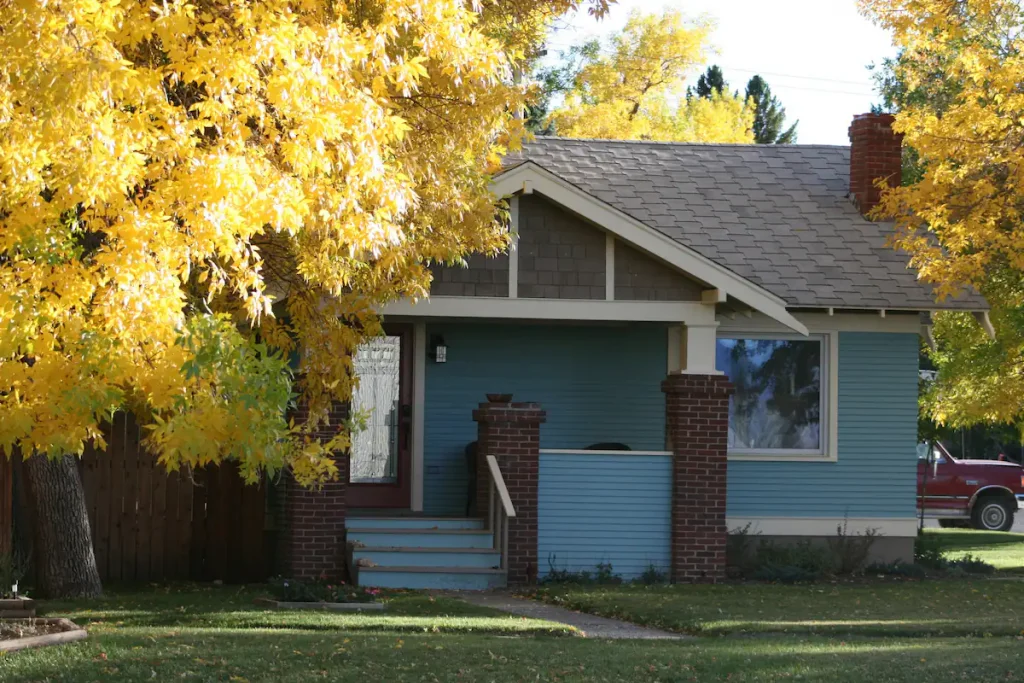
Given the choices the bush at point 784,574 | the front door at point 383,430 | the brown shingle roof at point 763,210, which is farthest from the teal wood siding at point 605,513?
the brown shingle roof at point 763,210

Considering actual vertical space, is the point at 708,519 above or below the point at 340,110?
below

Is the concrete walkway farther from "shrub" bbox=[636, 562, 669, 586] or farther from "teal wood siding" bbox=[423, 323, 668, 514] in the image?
"teal wood siding" bbox=[423, 323, 668, 514]

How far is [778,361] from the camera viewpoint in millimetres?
16172

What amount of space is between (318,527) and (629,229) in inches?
175

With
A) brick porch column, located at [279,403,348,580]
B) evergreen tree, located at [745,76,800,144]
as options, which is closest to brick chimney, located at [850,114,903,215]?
brick porch column, located at [279,403,348,580]

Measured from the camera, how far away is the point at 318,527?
1375 cm

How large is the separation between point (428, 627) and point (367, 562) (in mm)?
2937

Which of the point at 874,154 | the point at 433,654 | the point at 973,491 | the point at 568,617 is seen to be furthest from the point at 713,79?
the point at 433,654

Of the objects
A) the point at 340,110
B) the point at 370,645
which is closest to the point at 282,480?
the point at 370,645

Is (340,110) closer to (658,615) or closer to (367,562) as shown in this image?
(658,615)

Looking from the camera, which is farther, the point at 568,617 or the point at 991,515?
the point at 991,515

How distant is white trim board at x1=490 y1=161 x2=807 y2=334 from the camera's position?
14.1 meters

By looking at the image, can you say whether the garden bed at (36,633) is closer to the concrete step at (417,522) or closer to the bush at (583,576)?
the concrete step at (417,522)

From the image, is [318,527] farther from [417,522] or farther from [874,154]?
[874,154]
